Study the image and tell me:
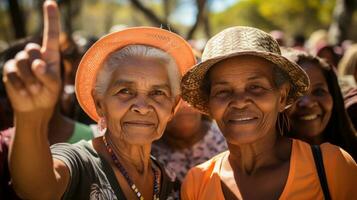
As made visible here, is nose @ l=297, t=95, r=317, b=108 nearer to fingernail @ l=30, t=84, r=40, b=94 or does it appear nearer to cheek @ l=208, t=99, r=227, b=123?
cheek @ l=208, t=99, r=227, b=123

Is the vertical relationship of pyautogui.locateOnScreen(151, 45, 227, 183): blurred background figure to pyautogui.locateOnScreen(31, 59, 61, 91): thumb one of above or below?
below

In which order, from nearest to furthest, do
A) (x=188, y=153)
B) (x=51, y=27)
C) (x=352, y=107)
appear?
(x=51, y=27)
(x=188, y=153)
(x=352, y=107)

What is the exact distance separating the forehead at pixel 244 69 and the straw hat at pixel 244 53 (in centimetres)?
6

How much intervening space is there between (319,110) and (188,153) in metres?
1.04

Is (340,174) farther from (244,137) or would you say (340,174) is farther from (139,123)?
(139,123)

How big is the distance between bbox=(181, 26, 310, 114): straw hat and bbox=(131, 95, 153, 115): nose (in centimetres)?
34

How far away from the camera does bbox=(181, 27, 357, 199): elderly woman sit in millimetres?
→ 2492

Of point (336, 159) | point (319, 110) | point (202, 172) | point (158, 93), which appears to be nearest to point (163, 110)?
point (158, 93)

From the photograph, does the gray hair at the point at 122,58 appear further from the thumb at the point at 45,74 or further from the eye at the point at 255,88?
the thumb at the point at 45,74

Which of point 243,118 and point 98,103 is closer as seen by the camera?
point 243,118

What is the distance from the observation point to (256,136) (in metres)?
2.68

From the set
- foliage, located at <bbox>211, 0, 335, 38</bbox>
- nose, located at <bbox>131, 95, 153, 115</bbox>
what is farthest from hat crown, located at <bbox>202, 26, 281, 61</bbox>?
foliage, located at <bbox>211, 0, 335, 38</bbox>

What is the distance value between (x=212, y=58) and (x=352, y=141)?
1.43 m

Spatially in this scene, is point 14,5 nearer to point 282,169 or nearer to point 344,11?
point 344,11
